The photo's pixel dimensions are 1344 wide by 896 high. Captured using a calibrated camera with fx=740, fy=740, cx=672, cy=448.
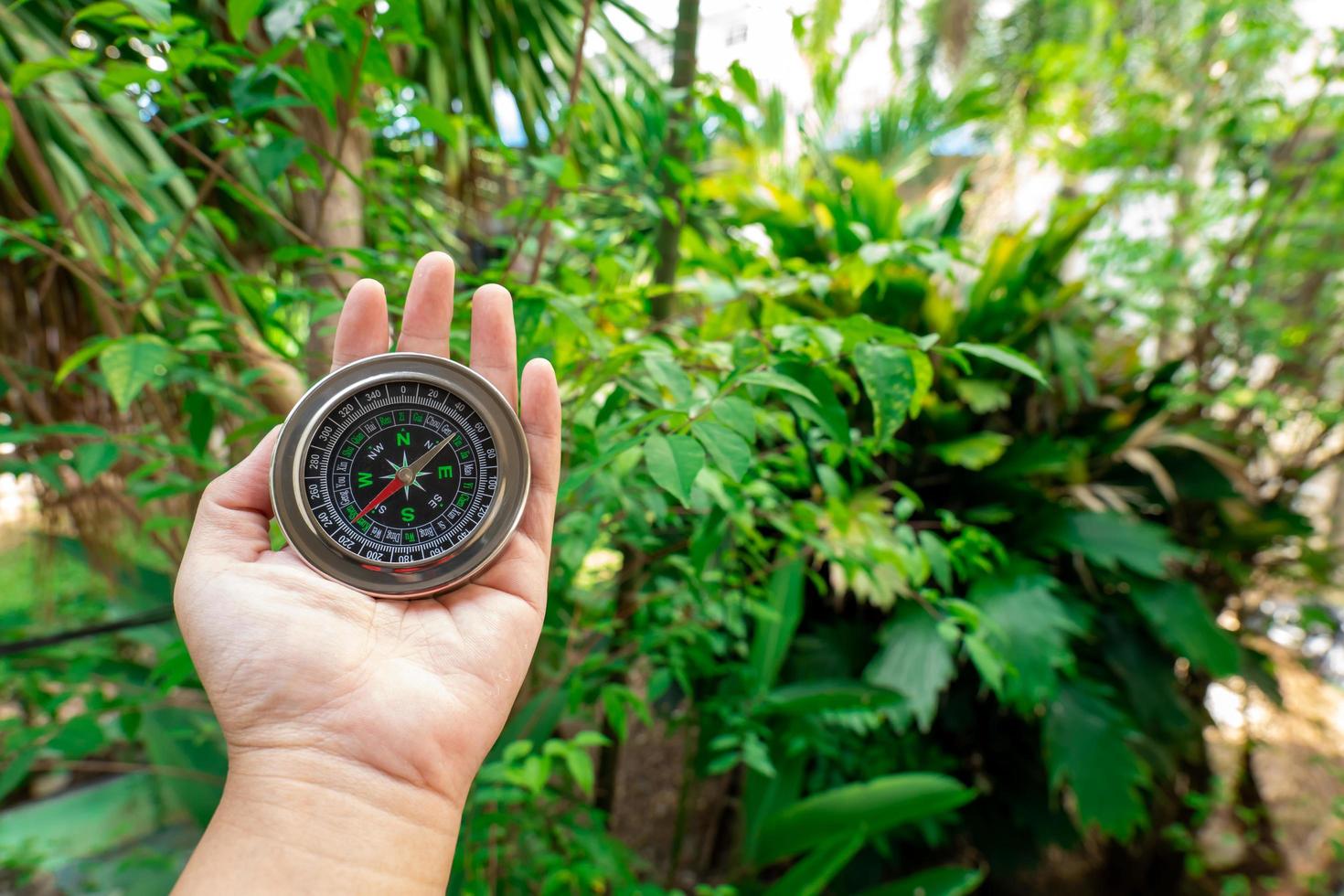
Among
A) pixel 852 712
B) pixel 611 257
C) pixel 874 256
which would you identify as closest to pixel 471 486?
pixel 611 257

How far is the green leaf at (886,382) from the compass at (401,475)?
43cm

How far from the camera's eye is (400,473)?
3.05 feet

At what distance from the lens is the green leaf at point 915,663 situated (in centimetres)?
→ 193

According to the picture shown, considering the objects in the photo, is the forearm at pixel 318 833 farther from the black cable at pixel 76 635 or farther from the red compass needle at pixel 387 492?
the black cable at pixel 76 635

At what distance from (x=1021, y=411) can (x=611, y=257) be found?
6.26ft

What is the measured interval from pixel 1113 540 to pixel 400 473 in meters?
2.05

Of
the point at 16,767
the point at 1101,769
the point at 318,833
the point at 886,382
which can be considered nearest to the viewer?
the point at 318,833

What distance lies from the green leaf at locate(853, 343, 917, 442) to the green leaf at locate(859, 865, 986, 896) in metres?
1.36

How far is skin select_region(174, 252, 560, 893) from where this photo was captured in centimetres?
73

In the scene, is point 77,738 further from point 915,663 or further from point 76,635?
point 915,663

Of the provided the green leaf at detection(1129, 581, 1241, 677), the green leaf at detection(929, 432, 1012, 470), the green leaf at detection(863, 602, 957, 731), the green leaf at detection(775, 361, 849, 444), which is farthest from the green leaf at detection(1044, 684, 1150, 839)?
the green leaf at detection(775, 361, 849, 444)

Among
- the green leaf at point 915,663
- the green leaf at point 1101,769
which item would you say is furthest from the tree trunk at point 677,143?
the green leaf at point 1101,769

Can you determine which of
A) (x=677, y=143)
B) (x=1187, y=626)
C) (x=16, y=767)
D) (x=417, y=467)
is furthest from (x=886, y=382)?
(x=1187, y=626)

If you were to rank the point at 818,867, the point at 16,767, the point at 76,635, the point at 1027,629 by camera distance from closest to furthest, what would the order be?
the point at 16,767, the point at 76,635, the point at 818,867, the point at 1027,629
